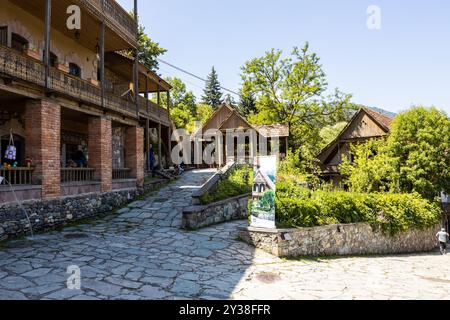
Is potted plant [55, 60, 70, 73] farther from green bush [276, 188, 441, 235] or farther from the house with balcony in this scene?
green bush [276, 188, 441, 235]

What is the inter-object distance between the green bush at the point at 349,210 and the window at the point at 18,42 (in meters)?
10.8

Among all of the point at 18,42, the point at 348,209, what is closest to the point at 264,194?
the point at 348,209

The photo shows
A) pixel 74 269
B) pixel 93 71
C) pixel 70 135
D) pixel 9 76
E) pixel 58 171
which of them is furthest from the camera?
pixel 93 71

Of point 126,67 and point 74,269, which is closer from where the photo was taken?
point 74,269

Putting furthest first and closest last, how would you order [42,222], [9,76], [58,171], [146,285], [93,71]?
[93,71] → [58,171] → [42,222] → [9,76] → [146,285]

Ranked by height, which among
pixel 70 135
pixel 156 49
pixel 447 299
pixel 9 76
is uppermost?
pixel 156 49

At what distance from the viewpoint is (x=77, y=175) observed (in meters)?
12.3

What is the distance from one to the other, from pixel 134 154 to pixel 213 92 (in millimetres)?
39795

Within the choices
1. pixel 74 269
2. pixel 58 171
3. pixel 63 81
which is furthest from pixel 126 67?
pixel 74 269

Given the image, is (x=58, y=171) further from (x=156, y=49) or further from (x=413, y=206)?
(x=156, y=49)

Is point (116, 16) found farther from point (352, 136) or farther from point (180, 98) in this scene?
point (180, 98)

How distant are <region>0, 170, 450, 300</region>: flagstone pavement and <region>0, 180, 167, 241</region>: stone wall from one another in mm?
520

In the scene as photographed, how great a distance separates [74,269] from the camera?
21.1ft

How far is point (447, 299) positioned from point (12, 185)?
11024 millimetres
